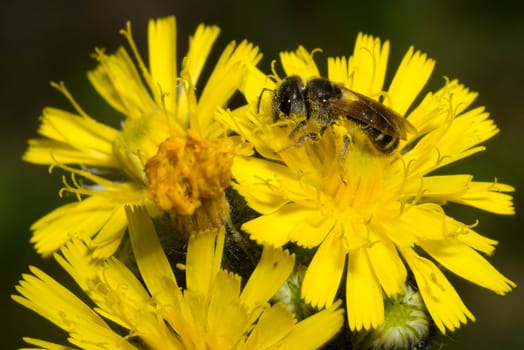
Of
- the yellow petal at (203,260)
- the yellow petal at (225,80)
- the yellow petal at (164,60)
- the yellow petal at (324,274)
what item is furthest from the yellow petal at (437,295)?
the yellow petal at (164,60)

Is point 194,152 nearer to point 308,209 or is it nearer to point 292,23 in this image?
point 308,209

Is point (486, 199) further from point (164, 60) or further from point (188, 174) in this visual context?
point (164, 60)

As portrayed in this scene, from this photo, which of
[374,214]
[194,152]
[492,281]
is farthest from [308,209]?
[492,281]

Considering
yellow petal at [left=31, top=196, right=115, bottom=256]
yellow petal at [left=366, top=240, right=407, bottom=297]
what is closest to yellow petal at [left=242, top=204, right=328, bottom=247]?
yellow petal at [left=366, top=240, right=407, bottom=297]

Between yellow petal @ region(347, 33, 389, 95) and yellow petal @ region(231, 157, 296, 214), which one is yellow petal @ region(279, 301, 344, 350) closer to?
yellow petal @ region(231, 157, 296, 214)

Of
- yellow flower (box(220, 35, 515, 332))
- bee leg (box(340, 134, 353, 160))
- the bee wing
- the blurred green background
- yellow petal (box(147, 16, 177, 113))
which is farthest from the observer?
the blurred green background

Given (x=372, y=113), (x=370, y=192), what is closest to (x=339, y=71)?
(x=372, y=113)
